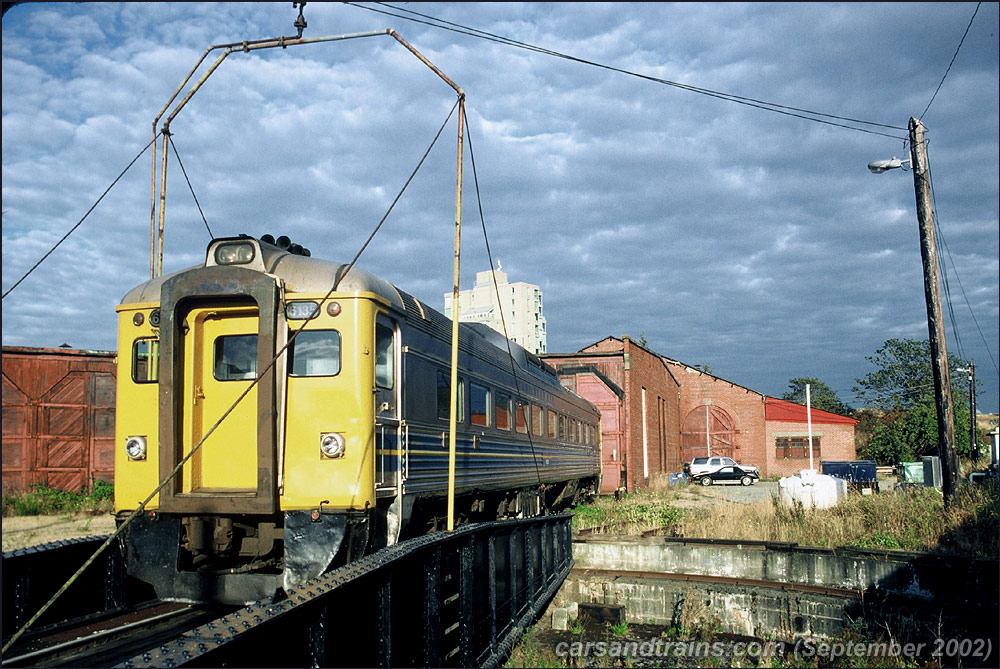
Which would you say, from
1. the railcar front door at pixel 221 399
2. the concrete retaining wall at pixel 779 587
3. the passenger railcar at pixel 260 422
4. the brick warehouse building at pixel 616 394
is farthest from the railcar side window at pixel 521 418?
the brick warehouse building at pixel 616 394

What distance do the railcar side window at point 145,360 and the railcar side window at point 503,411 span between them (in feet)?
18.3

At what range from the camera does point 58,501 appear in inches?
739

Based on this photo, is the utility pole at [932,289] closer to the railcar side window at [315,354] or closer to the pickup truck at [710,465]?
the railcar side window at [315,354]

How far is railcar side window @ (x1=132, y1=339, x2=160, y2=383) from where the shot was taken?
24.1 ft

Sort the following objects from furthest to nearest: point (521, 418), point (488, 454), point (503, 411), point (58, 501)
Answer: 1. point (58, 501)
2. point (521, 418)
3. point (503, 411)
4. point (488, 454)

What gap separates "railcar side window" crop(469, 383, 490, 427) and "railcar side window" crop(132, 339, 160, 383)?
4.27 metres

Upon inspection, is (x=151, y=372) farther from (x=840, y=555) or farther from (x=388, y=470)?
(x=840, y=555)

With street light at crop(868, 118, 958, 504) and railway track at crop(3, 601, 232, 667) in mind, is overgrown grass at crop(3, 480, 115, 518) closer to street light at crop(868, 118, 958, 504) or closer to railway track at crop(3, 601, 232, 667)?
railway track at crop(3, 601, 232, 667)

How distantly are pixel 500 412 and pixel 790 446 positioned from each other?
39102 mm

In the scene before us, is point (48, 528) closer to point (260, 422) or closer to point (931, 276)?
point (260, 422)

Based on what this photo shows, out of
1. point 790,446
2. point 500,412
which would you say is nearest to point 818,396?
point 790,446

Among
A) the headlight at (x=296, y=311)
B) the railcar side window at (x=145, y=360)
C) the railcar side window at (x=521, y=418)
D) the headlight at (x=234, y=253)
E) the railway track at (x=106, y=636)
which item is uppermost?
the headlight at (x=234, y=253)

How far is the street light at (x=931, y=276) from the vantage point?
14.7 meters

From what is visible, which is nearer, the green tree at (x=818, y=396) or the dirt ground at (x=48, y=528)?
the dirt ground at (x=48, y=528)
